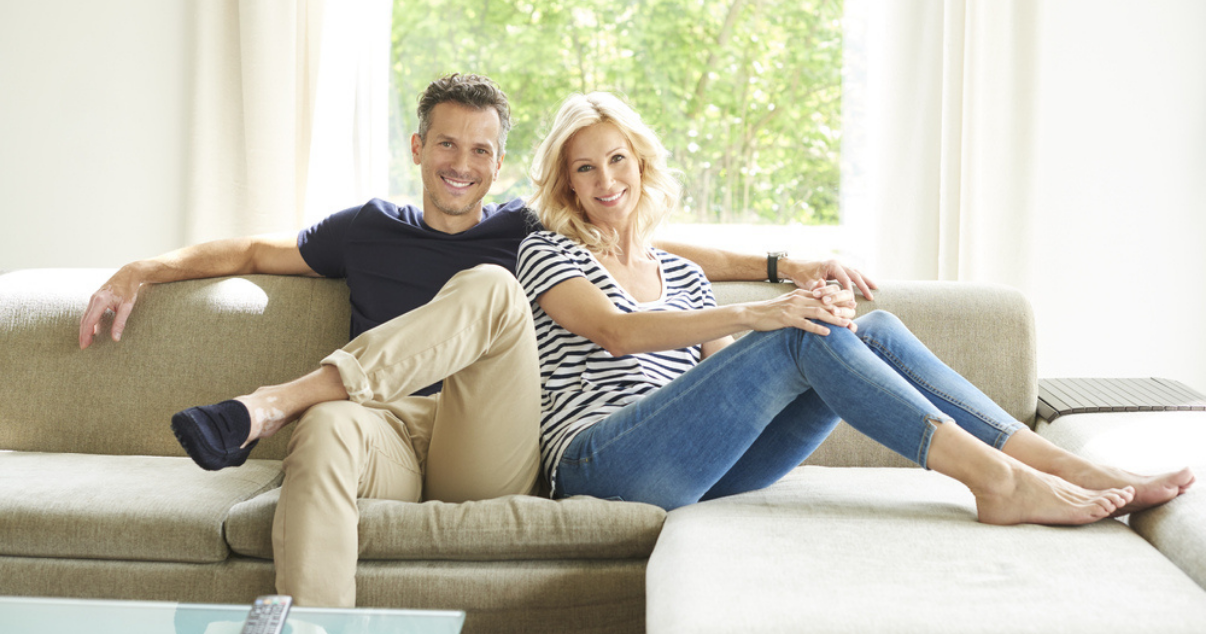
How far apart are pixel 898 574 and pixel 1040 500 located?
1.08 ft

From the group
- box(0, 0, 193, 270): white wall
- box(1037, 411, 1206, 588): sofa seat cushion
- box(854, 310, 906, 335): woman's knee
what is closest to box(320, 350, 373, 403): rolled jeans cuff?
box(854, 310, 906, 335): woman's knee

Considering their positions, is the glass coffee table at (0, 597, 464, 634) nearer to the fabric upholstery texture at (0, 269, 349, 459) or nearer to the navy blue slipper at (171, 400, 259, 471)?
the navy blue slipper at (171, 400, 259, 471)

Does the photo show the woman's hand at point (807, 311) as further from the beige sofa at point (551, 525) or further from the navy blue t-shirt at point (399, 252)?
the navy blue t-shirt at point (399, 252)

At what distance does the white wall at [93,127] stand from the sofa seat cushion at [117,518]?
69.3 inches

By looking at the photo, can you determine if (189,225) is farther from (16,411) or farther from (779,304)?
(779,304)

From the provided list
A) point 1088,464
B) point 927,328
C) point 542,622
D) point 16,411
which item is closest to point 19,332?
point 16,411

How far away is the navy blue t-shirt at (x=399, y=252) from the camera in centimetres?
215

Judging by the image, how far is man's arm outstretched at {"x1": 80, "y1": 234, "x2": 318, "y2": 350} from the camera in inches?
87.6

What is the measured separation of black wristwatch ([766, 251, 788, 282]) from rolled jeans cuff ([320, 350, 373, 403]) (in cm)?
105

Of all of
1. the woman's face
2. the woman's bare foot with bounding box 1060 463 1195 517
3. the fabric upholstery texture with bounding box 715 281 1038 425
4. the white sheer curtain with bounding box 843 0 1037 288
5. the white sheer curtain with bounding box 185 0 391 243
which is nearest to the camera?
the woman's bare foot with bounding box 1060 463 1195 517

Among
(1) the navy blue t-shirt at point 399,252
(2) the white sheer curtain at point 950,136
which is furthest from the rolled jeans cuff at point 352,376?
(2) the white sheer curtain at point 950,136

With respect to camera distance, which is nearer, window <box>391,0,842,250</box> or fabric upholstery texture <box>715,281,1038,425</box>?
fabric upholstery texture <box>715,281,1038,425</box>

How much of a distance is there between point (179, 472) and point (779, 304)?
127cm

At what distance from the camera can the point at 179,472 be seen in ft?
6.55
